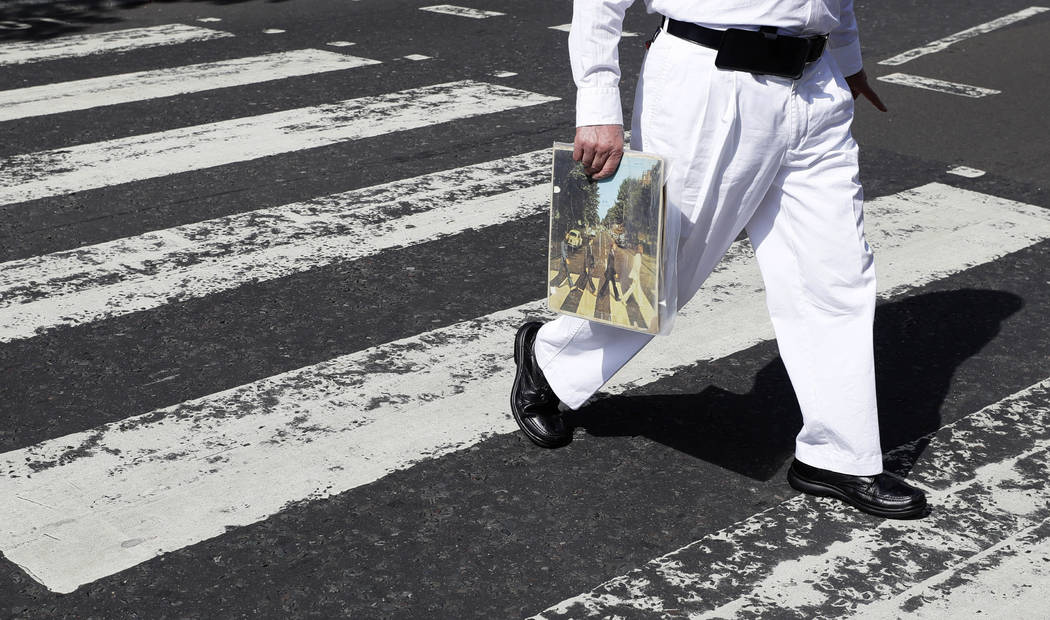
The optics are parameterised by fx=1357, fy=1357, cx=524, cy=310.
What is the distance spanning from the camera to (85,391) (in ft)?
13.3

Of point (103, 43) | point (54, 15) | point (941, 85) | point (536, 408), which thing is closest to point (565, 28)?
point (941, 85)

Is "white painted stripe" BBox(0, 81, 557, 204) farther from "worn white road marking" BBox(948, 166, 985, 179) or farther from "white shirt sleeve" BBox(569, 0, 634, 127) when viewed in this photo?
"white shirt sleeve" BBox(569, 0, 634, 127)

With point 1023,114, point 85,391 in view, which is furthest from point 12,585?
point 1023,114

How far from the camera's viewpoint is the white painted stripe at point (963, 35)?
353 inches

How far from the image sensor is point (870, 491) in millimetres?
3381

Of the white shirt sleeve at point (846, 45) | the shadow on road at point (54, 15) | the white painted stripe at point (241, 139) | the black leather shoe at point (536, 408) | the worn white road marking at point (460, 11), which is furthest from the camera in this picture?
the worn white road marking at point (460, 11)

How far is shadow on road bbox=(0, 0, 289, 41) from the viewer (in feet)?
31.5

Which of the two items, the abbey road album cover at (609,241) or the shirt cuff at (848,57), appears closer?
the abbey road album cover at (609,241)

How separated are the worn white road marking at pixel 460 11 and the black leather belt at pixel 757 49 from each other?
7.25 m

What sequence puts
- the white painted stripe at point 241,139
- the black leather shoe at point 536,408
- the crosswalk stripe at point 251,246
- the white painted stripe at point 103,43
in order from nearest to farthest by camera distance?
the black leather shoe at point 536,408 → the crosswalk stripe at point 251,246 → the white painted stripe at point 241,139 → the white painted stripe at point 103,43

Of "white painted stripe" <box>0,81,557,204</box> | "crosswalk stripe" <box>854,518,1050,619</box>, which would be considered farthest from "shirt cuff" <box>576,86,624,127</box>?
"white painted stripe" <box>0,81,557,204</box>

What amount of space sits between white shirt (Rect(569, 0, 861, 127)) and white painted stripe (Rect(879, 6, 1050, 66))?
19.4ft

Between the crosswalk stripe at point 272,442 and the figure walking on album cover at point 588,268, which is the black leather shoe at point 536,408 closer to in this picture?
the crosswalk stripe at point 272,442

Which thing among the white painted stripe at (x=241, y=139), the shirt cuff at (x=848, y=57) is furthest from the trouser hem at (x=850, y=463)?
the white painted stripe at (x=241, y=139)
